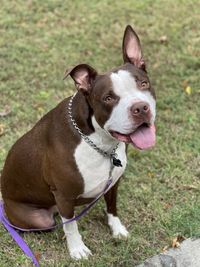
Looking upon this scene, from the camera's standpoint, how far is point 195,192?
4555mm

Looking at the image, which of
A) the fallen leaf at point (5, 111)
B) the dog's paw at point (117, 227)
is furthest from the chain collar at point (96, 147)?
the fallen leaf at point (5, 111)

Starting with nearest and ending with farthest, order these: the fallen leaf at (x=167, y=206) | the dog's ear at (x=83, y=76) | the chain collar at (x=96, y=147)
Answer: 1. the dog's ear at (x=83, y=76)
2. the chain collar at (x=96, y=147)
3. the fallen leaf at (x=167, y=206)

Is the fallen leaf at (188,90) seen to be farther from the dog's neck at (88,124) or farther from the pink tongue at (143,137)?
the pink tongue at (143,137)

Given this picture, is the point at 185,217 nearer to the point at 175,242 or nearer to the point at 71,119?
the point at 175,242

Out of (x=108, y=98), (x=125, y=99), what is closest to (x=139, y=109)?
(x=125, y=99)

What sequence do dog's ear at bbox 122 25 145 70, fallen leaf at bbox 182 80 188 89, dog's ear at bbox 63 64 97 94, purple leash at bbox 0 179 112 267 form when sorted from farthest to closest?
fallen leaf at bbox 182 80 188 89
purple leash at bbox 0 179 112 267
dog's ear at bbox 122 25 145 70
dog's ear at bbox 63 64 97 94

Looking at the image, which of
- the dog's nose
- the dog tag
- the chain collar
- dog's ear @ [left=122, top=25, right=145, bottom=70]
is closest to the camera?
the dog's nose

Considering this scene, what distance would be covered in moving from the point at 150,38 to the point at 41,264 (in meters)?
3.95

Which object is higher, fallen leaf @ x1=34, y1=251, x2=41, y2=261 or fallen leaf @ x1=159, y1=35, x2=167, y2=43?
fallen leaf @ x1=159, y1=35, x2=167, y2=43

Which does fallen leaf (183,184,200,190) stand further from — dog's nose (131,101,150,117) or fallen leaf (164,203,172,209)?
dog's nose (131,101,150,117)

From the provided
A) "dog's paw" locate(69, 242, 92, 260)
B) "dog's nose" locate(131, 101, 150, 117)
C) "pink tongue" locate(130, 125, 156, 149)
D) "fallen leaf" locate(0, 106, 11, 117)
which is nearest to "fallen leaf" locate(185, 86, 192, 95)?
"fallen leaf" locate(0, 106, 11, 117)

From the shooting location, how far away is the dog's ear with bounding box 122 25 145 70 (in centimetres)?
340

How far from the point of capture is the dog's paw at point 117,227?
4.13 metres

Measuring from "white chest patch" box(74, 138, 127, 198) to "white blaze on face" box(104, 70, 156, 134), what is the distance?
39 cm
